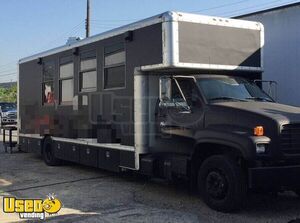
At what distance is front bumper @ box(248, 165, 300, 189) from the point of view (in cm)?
684

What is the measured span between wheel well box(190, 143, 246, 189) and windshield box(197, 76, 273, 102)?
789 mm

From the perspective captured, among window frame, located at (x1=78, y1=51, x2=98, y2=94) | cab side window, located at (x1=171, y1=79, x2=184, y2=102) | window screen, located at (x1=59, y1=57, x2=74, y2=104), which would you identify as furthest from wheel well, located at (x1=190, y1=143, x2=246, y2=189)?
window screen, located at (x1=59, y1=57, x2=74, y2=104)

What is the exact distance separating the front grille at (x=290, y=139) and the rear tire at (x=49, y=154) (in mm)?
7307

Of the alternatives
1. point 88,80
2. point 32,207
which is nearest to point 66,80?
point 88,80

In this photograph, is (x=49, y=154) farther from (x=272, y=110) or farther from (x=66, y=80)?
(x=272, y=110)

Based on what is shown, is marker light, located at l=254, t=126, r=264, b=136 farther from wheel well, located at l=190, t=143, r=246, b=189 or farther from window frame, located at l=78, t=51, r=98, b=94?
window frame, located at l=78, t=51, r=98, b=94

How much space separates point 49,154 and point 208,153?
21.1 ft

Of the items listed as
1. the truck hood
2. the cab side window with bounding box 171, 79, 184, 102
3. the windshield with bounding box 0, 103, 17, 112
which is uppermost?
the windshield with bounding box 0, 103, 17, 112

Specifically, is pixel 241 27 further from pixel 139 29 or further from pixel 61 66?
pixel 61 66

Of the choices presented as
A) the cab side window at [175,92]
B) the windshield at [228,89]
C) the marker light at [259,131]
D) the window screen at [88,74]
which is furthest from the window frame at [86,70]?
the marker light at [259,131]

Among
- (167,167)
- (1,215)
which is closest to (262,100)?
(167,167)

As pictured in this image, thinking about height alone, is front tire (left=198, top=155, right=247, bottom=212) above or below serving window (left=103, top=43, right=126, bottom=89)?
below

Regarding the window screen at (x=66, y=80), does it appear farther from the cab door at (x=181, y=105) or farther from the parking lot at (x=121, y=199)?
the cab door at (x=181, y=105)

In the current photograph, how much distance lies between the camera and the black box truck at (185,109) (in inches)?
279
